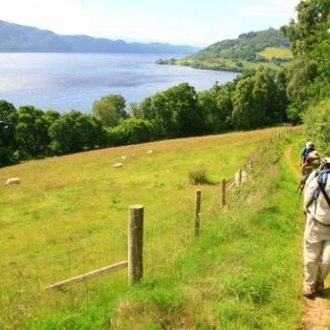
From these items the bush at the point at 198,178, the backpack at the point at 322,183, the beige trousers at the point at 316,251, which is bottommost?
the bush at the point at 198,178

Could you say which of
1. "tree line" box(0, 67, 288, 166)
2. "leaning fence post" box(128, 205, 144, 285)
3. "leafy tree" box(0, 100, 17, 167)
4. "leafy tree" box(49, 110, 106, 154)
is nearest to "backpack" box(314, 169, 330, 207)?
"leaning fence post" box(128, 205, 144, 285)

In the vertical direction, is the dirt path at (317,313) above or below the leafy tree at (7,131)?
above

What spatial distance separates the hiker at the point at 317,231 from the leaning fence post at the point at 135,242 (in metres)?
3.09

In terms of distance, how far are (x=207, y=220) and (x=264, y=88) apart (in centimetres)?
7337

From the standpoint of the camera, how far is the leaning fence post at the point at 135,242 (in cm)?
800

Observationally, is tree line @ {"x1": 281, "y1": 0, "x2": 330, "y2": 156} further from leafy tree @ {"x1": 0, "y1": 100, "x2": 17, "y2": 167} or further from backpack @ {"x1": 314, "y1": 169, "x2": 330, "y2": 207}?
leafy tree @ {"x1": 0, "y1": 100, "x2": 17, "y2": 167}

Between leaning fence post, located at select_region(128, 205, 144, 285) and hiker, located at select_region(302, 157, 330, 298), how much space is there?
3092mm

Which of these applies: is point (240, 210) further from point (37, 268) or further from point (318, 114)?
point (318, 114)

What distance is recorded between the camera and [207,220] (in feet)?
44.2

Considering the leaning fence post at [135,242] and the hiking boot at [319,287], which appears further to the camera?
the hiking boot at [319,287]

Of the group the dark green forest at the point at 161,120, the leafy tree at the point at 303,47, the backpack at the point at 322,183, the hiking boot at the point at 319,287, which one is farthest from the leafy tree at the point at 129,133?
the backpack at the point at 322,183

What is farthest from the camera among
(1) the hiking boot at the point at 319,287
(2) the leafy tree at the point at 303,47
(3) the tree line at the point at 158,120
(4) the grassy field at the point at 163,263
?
(3) the tree line at the point at 158,120

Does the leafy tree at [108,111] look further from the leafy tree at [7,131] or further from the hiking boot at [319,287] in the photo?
the hiking boot at [319,287]

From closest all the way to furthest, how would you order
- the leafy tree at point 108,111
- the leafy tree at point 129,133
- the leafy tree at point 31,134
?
the leafy tree at point 31,134
the leafy tree at point 129,133
the leafy tree at point 108,111
